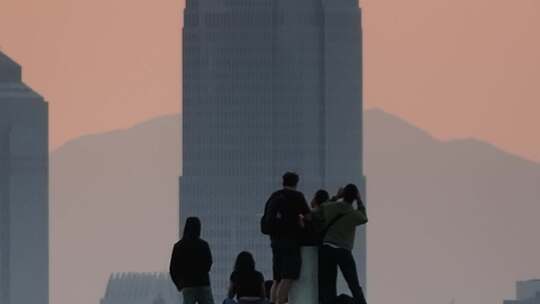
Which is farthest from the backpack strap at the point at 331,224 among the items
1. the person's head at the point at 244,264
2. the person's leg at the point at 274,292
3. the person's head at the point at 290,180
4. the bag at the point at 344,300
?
the person's head at the point at 244,264

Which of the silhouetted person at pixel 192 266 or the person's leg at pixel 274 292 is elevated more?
the silhouetted person at pixel 192 266

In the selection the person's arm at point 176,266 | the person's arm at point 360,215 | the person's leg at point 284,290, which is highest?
the person's arm at point 360,215

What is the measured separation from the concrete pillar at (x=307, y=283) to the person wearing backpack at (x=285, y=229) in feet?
0.54

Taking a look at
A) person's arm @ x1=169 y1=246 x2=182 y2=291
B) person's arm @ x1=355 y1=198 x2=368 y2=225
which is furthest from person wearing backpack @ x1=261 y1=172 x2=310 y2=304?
person's arm @ x1=169 y1=246 x2=182 y2=291

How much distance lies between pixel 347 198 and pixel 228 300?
352 centimetres

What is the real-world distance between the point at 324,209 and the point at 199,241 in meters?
2.55

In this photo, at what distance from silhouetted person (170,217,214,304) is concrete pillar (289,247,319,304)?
1781 mm

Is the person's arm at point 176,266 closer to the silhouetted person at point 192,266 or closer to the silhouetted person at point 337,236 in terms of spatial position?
the silhouetted person at point 192,266

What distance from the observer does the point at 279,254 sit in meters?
62.5

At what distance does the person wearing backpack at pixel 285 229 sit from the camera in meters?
62.4

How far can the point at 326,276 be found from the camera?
63.2 m

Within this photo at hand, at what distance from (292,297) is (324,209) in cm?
192

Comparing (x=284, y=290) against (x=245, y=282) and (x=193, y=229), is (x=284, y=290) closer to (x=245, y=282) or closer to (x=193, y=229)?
(x=245, y=282)

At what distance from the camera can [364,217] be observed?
62.8 meters
